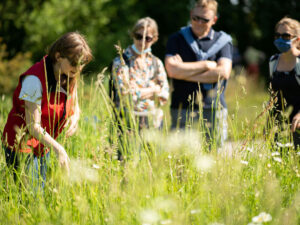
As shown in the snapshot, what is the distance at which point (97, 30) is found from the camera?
627 inches

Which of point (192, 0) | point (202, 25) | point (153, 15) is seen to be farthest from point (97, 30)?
point (202, 25)

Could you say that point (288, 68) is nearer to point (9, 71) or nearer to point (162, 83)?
point (162, 83)

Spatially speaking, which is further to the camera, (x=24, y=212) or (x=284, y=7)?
(x=284, y=7)

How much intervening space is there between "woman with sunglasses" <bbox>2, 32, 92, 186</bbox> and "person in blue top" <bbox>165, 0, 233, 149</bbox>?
4.30ft

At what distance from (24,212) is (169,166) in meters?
0.95

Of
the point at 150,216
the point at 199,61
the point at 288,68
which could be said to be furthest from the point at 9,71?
the point at 150,216

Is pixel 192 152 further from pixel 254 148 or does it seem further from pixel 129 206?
pixel 129 206

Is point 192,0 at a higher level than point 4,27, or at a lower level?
higher

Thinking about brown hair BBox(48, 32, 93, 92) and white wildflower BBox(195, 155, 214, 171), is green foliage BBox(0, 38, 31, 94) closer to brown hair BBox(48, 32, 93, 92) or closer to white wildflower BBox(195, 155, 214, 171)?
brown hair BBox(48, 32, 93, 92)

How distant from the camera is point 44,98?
2723 mm

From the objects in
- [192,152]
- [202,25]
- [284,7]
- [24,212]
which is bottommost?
[24,212]

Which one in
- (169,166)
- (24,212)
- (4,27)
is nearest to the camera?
(24,212)

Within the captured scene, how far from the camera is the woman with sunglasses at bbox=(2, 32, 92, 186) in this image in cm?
251

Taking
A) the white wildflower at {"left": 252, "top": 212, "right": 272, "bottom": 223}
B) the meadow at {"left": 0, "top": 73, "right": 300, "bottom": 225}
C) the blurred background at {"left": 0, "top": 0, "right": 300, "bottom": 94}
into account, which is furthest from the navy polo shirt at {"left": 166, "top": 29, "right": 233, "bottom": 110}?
the blurred background at {"left": 0, "top": 0, "right": 300, "bottom": 94}
